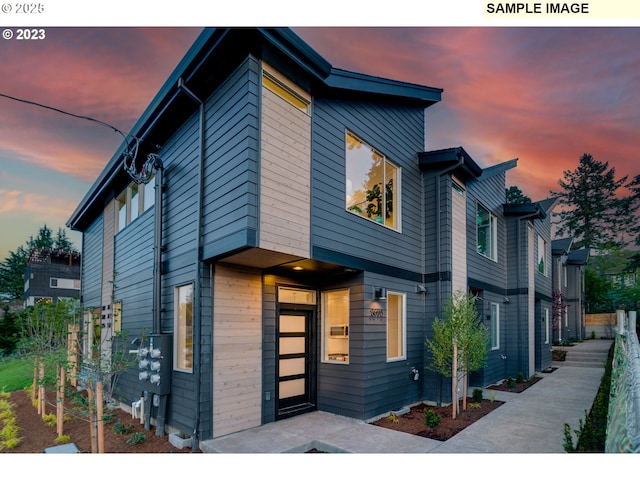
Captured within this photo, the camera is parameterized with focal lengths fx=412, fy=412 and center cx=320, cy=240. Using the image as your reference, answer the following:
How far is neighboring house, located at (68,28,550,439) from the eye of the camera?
14.3ft

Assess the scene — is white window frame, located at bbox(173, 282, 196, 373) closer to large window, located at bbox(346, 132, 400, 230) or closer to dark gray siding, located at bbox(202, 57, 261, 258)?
dark gray siding, located at bbox(202, 57, 261, 258)

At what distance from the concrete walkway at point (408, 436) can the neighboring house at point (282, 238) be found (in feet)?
0.92

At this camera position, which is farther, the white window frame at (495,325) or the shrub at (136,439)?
the white window frame at (495,325)

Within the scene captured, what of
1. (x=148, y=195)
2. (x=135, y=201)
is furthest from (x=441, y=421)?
(x=135, y=201)

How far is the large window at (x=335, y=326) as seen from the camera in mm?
5805

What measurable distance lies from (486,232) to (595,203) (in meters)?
2.53

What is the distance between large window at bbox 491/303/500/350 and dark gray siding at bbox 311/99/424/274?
3216mm

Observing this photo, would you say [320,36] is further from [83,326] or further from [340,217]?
[83,326]

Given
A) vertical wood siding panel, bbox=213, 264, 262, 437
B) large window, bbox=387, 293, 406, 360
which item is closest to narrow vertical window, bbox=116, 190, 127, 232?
vertical wood siding panel, bbox=213, 264, 262, 437

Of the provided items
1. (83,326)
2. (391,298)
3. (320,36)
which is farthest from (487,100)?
(83,326)

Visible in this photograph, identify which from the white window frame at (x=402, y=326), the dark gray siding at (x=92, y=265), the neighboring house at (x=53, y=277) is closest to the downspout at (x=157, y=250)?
the white window frame at (x=402, y=326)

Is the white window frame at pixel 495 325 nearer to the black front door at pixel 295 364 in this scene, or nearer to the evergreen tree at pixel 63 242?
the black front door at pixel 295 364

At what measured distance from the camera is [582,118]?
5.52m
